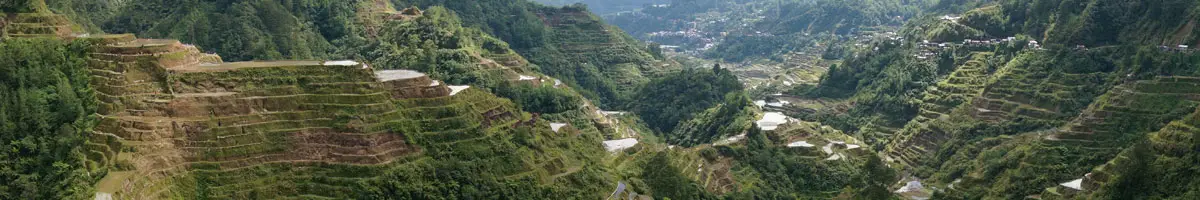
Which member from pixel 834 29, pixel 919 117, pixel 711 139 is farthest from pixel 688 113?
pixel 834 29

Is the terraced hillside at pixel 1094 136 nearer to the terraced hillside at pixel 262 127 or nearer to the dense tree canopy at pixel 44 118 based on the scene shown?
the terraced hillside at pixel 262 127

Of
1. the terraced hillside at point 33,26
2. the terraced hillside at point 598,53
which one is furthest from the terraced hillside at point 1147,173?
the terraced hillside at point 598,53

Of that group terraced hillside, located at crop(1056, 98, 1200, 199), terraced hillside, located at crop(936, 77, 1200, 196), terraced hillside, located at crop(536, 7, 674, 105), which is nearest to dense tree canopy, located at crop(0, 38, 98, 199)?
terraced hillside, located at crop(1056, 98, 1200, 199)

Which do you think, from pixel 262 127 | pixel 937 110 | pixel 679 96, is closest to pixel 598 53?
pixel 679 96

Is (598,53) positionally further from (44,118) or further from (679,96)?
(44,118)

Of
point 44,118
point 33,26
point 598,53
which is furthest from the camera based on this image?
point 598,53

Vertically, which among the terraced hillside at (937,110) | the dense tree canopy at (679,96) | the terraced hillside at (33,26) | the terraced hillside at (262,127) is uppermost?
the terraced hillside at (33,26)

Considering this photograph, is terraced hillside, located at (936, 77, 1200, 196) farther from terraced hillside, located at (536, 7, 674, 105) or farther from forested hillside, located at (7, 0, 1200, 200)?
terraced hillside, located at (536, 7, 674, 105)
